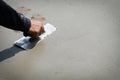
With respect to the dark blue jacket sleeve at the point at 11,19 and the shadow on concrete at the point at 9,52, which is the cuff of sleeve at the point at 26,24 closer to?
the dark blue jacket sleeve at the point at 11,19

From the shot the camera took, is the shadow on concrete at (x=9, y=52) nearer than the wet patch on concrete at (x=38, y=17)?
Yes

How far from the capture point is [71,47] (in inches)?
77.5

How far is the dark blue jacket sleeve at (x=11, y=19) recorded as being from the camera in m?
1.79

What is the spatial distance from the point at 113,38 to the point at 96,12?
34 cm

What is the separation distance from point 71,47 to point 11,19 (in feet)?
1.46

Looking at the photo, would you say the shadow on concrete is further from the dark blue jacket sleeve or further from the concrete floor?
the dark blue jacket sleeve

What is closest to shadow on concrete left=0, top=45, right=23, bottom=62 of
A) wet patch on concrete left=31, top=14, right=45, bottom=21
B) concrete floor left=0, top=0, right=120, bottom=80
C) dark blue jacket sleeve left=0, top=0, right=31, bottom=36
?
concrete floor left=0, top=0, right=120, bottom=80

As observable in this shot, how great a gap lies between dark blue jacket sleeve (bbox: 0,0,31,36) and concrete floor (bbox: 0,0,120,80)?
0.16 metres

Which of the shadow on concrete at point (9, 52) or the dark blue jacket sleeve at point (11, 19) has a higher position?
the dark blue jacket sleeve at point (11, 19)

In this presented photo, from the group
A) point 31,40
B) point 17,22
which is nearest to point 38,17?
point 31,40

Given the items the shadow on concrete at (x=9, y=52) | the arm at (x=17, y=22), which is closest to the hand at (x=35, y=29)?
the arm at (x=17, y=22)

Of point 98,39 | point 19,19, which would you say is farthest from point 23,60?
point 98,39

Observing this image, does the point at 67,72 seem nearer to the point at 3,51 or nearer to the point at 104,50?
the point at 104,50

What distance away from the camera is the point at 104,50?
1928mm
